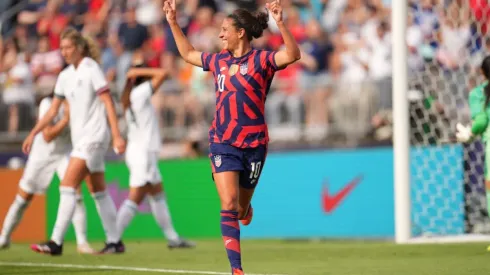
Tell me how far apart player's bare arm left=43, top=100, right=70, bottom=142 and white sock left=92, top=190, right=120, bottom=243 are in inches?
34.9

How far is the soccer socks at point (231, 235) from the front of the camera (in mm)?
8258

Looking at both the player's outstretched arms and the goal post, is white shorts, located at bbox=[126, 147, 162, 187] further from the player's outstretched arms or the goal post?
the player's outstretched arms

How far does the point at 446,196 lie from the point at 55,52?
9.48 m

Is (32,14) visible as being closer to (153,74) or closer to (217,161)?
(153,74)

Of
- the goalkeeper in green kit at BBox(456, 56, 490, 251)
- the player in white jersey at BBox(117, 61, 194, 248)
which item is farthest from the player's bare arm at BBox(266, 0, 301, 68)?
the player in white jersey at BBox(117, 61, 194, 248)

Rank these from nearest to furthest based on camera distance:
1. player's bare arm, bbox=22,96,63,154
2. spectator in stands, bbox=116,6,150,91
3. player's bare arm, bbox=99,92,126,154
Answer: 1. player's bare arm, bbox=99,92,126,154
2. player's bare arm, bbox=22,96,63,154
3. spectator in stands, bbox=116,6,150,91

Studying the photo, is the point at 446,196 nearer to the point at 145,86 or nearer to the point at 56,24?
the point at 145,86

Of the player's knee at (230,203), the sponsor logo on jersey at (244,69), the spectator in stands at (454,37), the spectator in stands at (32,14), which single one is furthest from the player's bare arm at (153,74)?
the spectator in stands at (32,14)

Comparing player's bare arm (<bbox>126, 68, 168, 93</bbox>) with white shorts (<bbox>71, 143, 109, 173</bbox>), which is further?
player's bare arm (<bbox>126, 68, 168, 93</bbox>)

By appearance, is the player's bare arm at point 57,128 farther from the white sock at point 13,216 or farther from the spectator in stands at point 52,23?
the spectator in stands at point 52,23

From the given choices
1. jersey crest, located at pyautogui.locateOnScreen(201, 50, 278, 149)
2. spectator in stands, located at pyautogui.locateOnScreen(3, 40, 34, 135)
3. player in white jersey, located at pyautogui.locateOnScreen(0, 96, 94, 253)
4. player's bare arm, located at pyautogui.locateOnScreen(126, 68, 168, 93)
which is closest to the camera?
jersey crest, located at pyautogui.locateOnScreen(201, 50, 278, 149)

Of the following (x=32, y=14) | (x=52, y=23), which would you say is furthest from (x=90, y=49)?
(x=32, y=14)

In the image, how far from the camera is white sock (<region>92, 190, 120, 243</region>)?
1259 centimetres

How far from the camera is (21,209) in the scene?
44.1ft
